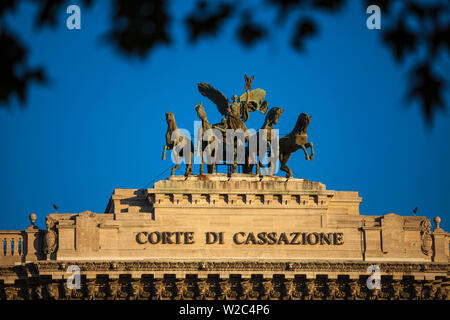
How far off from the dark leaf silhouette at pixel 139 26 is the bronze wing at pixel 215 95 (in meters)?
42.1

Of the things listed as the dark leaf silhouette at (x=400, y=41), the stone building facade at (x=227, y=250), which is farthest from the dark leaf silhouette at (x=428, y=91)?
the stone building facade at (x=227, y=250)

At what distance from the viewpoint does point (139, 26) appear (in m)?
16.1

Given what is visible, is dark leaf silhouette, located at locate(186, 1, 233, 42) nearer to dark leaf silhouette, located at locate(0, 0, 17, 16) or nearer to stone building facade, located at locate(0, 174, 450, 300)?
dark leaf silhouette, located at locate(0, 0, 17, 16)

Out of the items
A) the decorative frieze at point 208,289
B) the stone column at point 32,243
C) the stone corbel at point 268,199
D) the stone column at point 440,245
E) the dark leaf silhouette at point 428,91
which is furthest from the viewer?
the stone column at point 440,245

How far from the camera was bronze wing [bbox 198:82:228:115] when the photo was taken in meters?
58.9

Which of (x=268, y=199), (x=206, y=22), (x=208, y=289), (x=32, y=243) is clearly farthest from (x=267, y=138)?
(x=206, y=22)

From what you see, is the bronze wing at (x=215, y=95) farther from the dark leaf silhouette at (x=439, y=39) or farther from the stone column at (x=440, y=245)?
the dark leaf silhouette at (x=439, y=39)

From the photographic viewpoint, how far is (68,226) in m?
53.9

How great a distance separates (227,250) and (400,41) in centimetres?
3936

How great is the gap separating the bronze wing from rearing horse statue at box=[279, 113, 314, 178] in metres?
3.89

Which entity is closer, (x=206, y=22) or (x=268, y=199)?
(x=206, y=22)

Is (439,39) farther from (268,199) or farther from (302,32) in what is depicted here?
(268,199)

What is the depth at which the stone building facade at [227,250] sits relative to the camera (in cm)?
5325
